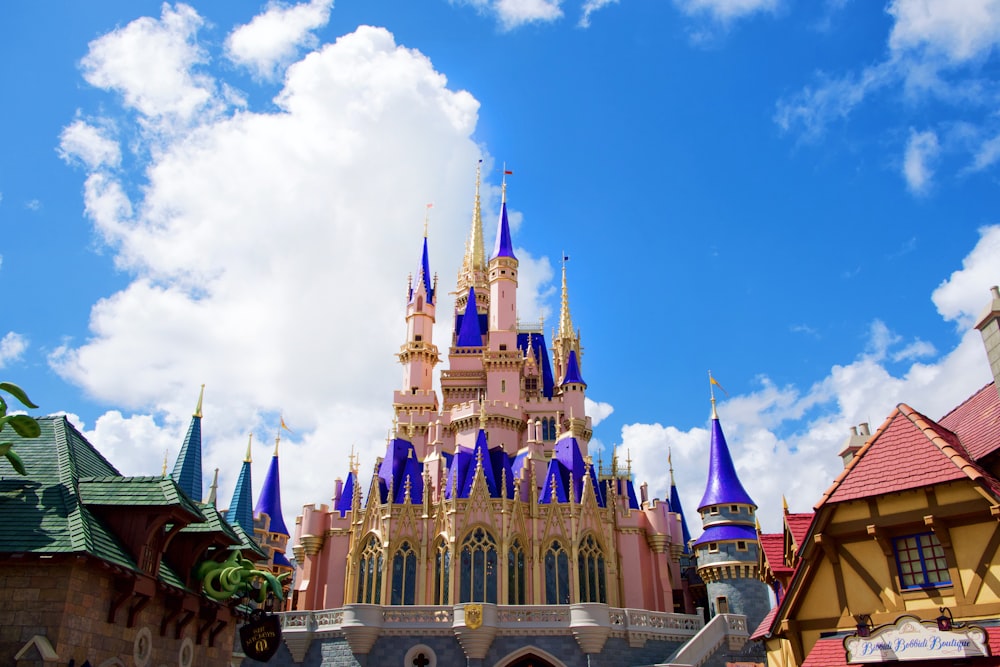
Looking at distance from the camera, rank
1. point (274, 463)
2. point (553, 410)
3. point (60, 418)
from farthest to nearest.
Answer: point (274, 463) < point (553, 410) < point (60, 418)

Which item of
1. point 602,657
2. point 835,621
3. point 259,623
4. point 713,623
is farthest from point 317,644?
point 835,621

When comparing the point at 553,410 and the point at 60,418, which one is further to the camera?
the point at 553,410

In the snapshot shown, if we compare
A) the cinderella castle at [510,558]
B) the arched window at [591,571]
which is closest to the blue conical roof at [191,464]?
the cinderella castle at [510,558]

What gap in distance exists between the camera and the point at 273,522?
2367 inches

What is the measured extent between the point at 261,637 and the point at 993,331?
19034 mm

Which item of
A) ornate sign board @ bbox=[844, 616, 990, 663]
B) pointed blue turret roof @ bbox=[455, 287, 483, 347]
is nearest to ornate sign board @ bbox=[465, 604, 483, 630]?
ornate sign board @ bbox=[844, 616, 990, 663]

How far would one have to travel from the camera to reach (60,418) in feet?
69.6

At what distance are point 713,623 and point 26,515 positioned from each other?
85.3ft

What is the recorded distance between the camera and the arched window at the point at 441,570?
38.3m

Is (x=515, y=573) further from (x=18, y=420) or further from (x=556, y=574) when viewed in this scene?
(x=18, y=420)

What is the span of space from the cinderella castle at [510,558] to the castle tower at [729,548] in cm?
7

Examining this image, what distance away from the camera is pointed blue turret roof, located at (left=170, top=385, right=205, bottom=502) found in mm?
48844

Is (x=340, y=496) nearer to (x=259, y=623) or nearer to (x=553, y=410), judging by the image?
(x=553, y=410)

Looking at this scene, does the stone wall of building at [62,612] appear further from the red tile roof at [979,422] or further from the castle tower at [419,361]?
the castle tower at [419,361]
